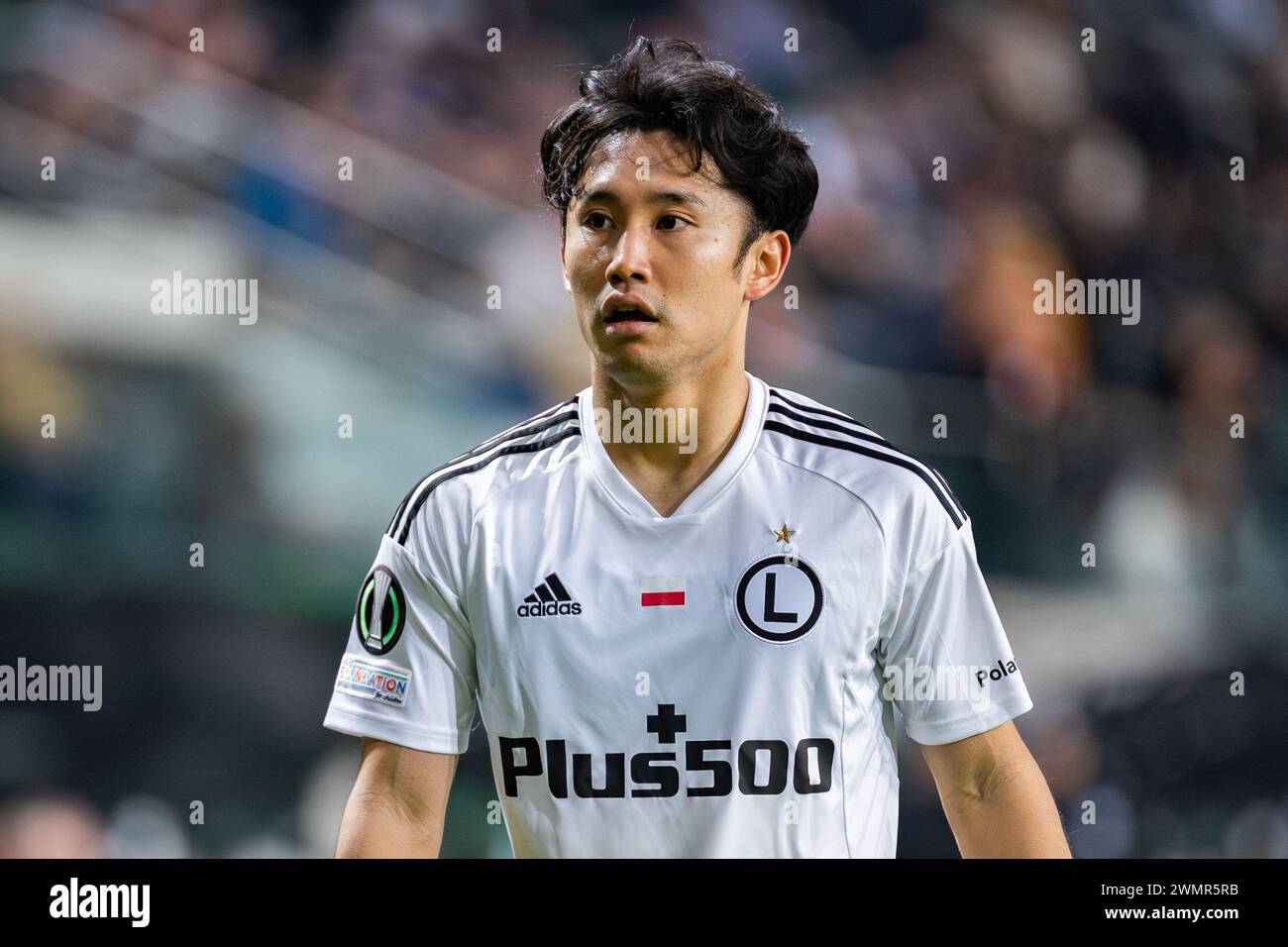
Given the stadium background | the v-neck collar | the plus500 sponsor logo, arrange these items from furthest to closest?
the stadium background, the v-neck collar, the plus500 sponsor logo

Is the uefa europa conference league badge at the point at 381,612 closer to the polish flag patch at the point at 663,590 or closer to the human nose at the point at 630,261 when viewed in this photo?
the polish flag patch at the point at 663,590

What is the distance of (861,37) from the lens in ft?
10.2

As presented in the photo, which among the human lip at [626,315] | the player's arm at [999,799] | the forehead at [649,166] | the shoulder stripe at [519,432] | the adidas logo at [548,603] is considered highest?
the forehead at [649,166]

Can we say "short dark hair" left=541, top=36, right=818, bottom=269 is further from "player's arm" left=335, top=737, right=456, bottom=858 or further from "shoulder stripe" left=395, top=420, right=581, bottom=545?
"player's arm" left=335, top=737, right=456, bottom=858

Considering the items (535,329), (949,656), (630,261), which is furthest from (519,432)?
(949,656)

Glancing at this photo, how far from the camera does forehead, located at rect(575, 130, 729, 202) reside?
2.24m

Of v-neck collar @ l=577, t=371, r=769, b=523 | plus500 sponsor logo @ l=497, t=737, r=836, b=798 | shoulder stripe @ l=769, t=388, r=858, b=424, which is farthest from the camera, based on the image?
shoulder stripe @ l=769, t=388, r=858, b=424

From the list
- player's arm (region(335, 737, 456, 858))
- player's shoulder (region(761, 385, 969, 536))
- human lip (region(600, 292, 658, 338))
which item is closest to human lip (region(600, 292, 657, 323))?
human lip (region(600, 292, 658, 338))

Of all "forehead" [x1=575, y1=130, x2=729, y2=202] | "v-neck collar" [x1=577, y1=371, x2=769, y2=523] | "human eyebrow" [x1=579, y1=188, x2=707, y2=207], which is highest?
"forehead" [x1=575, y1=130, x2=729, y2=202]

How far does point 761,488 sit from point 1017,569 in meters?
1.11

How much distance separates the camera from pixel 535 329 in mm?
3146

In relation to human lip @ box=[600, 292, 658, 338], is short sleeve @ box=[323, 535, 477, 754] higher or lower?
lower

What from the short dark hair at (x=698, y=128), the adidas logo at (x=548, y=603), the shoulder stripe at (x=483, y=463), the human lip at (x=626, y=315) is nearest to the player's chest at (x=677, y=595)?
the adidas logo at (x=548, y=603)

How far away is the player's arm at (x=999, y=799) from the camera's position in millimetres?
2180
